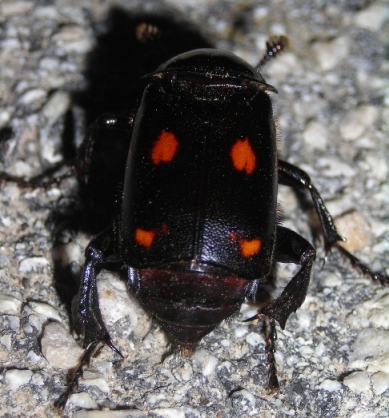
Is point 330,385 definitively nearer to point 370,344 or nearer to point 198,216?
point 370,344

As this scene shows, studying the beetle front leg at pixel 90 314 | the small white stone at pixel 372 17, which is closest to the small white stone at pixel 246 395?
the beetle front leg at pixel 90 314

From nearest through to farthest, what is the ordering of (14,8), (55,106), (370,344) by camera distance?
(370,344) < (55,106) < (14,8)

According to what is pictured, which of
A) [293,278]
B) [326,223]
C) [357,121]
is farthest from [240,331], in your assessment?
[357,121]

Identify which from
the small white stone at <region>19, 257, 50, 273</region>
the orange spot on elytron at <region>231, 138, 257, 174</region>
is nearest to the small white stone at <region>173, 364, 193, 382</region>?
the small white stone at <region>19, 257, 50, 273</region>

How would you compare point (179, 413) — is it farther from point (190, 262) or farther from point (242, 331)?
point (190, 262)

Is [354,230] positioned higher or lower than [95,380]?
higher

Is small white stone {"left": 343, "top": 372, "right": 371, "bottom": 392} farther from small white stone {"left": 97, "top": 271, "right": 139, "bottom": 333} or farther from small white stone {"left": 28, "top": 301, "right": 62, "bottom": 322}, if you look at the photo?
small white stone {"left": 28, "top": 301, "right": 62, "bottom": 322}
